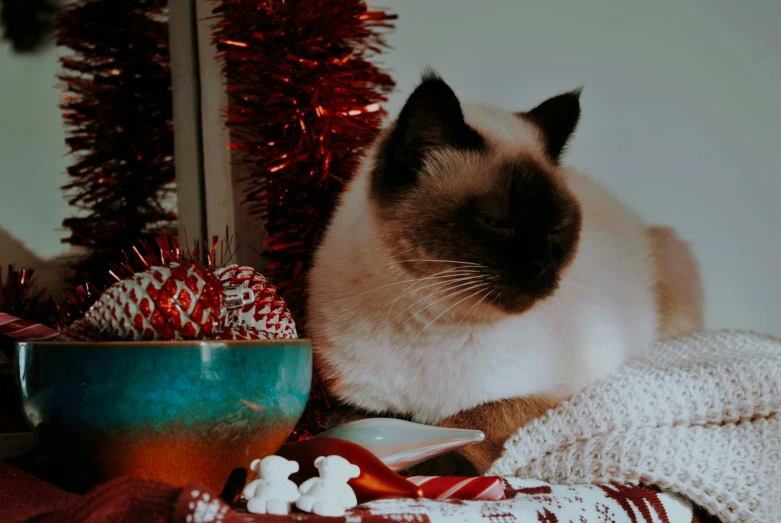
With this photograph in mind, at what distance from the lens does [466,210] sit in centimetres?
78

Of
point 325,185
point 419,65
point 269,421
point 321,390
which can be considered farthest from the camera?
point 419,65

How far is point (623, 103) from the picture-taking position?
1.10m

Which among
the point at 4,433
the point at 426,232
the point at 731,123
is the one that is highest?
the point at 731,123

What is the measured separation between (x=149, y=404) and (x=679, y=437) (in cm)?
52

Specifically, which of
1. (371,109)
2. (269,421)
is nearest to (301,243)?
(371,109)

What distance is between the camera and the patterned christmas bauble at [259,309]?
0.72m

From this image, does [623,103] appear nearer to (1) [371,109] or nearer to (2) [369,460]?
(1) [371,109]

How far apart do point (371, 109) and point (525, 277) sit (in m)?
0.45

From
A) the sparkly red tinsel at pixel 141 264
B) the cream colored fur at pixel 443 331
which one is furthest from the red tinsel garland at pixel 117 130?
Answer: the cream colored fur at pixel 443 331

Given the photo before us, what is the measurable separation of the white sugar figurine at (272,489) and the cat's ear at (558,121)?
58 centimetres

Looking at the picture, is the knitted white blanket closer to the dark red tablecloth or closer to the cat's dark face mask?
the cat's dark face mask

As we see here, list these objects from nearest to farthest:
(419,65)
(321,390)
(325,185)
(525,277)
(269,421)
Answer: (269,421)
(525,277)
(321,390)
(325,185)
(419,65)

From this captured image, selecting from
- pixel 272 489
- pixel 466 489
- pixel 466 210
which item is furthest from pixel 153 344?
pixel 466 210

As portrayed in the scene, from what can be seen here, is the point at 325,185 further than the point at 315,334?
Yes
